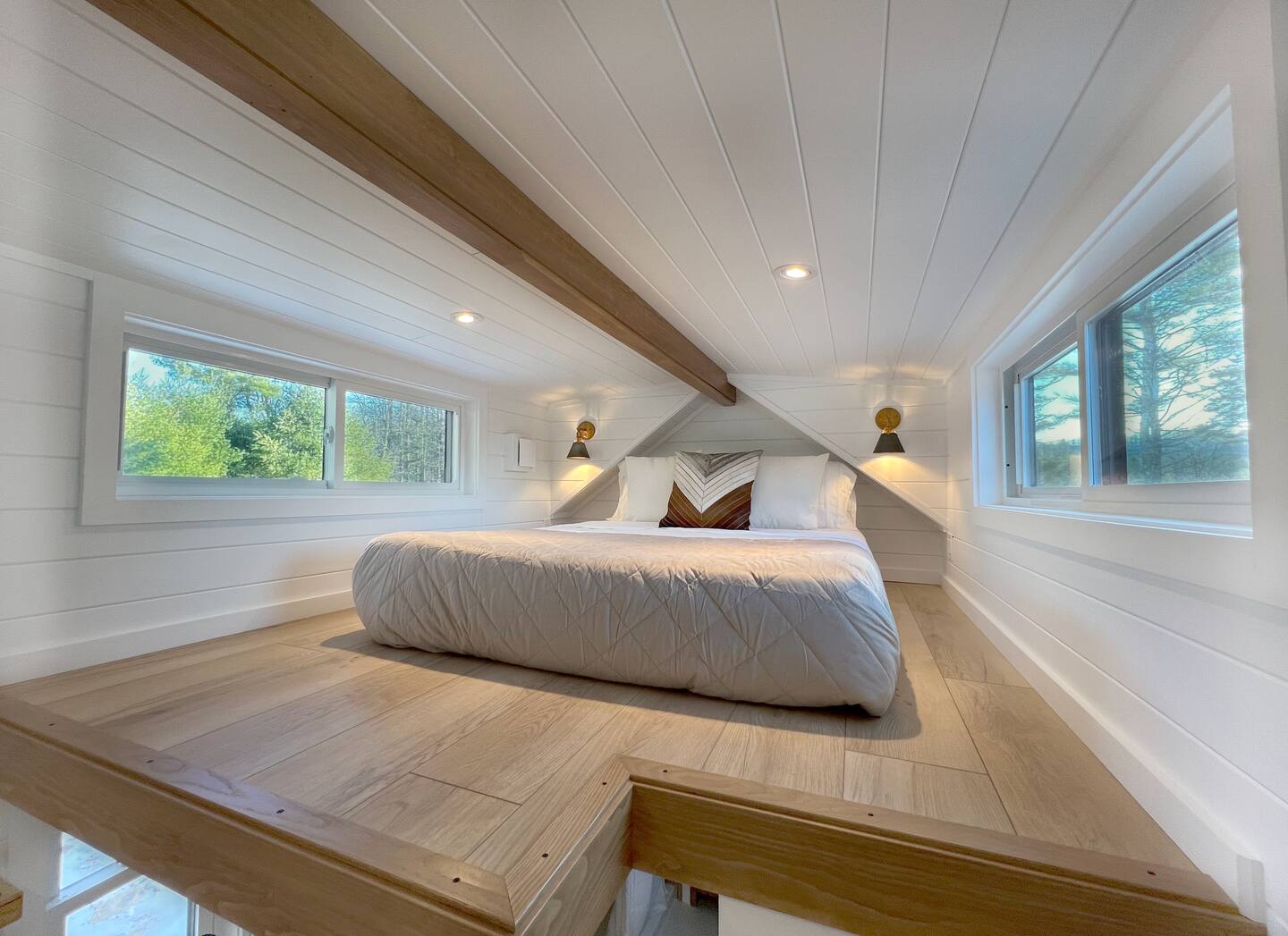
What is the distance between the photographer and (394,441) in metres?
3.34

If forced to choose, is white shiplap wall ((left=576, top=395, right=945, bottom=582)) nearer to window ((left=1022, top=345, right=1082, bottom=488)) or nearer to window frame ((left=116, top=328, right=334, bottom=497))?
window ((left=1022, top=345, right=1082, bottom=488))

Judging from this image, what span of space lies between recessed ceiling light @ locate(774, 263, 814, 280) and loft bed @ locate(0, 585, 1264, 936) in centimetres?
147

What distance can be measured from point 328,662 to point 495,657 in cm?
63

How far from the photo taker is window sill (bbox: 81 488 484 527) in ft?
6.60

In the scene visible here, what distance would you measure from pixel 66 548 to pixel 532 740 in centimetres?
191

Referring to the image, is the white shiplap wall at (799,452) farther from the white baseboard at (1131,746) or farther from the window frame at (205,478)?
the window frame at (205,478)

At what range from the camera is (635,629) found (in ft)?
5.43

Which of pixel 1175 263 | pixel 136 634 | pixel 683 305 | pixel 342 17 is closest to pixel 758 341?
pixel 683 305

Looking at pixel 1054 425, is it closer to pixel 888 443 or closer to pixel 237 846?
pixel 888 443

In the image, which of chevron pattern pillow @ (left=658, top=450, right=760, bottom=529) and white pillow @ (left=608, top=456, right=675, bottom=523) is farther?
white pillow @ (left=608, top=456, right=675, bottom=523)

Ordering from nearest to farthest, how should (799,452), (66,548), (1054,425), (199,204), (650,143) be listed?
1. (650,143)
2. (199,204)
3. (66,548)
4. (1054,425)
5. (799,452)

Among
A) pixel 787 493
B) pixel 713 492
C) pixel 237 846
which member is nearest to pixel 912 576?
pixel 787 493

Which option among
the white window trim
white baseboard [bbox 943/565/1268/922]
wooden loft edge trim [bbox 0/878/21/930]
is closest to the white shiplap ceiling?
the white window trim

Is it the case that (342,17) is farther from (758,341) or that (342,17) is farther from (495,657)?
(758,341)
